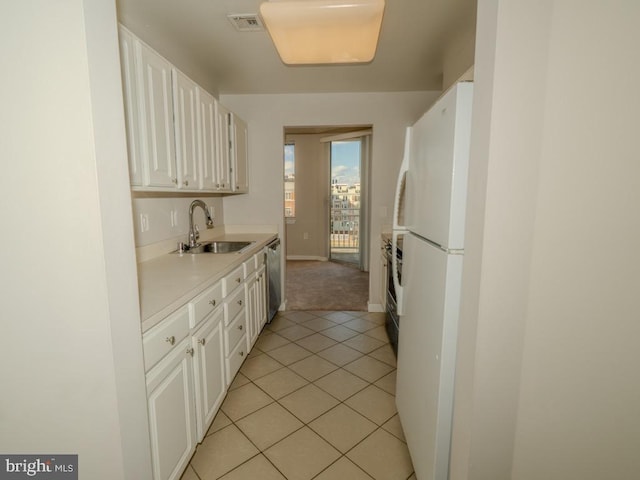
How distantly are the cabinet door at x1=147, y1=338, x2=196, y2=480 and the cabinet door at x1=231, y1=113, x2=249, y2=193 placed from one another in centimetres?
200

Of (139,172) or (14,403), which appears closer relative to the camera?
(14,403)

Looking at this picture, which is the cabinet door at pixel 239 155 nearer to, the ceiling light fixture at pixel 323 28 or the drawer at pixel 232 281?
the drawer at pixel 232 281

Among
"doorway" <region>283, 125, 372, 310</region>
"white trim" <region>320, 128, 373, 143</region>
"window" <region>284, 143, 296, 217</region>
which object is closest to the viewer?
"white trim" <region>320, 128, 373, 143</region>

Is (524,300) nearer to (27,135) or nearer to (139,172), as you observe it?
(27,135)

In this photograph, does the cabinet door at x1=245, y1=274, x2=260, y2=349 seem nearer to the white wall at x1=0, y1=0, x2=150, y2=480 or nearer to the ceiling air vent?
the white wall at x1=0, y1=0, x2=150, y2=480

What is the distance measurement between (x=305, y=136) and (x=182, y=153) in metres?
4.54

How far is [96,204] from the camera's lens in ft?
2.74

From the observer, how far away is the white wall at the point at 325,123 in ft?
11.4

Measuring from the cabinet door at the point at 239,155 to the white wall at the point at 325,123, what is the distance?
14 cm

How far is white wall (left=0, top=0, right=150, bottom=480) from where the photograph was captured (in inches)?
31.3

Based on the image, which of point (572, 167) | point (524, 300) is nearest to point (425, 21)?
point (572, 167)

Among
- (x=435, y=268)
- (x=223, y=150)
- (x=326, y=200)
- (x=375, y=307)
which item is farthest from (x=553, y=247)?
(x=326, y=200)

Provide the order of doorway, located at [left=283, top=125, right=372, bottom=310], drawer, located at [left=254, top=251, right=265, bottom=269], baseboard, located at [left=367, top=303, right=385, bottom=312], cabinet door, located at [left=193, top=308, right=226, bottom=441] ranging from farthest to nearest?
doorway, located at [left=283, top=125, right=372, bottom=310] < baseboard, located at [left=367, top=303, right=385, bottom=312] < drawer, located at [left=254, top=251, right=265, bottom=269] < cabinet door, located at [left=193, top=308, right=226, bottom=441]

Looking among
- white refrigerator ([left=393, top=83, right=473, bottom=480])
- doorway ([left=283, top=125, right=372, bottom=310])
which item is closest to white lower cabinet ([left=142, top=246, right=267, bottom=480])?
white refrigerator ([left=393, top=83, right=473, bottom=480])
